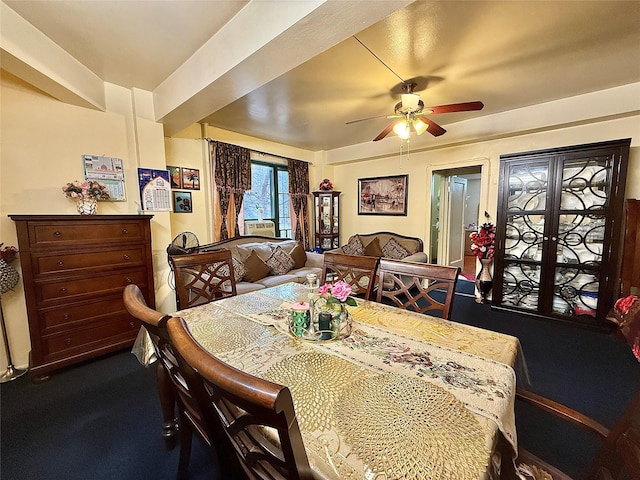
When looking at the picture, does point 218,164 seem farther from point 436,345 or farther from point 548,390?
point 548,390

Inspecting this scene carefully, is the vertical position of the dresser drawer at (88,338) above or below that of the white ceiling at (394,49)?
below

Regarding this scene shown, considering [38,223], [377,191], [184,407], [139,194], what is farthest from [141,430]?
[377,191]

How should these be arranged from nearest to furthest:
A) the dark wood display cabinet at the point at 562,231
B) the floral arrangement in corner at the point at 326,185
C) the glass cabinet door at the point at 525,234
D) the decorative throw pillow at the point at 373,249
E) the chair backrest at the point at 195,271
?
the chair backrest at the point at 195,271 < the dark wood display cabinet at the point at 562,231 < the glass cabinet door at the point at 525,234 < the decorative throw pillow at the point at 373,249 < the floral arrangement in corner at the point at 326,185

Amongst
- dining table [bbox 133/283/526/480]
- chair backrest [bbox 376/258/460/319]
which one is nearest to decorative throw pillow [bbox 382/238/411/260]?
chair backrest [bbox 376/258/460/319]

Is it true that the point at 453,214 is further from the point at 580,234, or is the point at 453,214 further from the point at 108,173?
the point at 108,173

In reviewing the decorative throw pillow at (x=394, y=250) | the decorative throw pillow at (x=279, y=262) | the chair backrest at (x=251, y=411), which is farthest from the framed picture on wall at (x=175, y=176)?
the decorative throw pillow at (x=394, y=250)

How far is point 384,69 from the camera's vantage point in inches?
91.0

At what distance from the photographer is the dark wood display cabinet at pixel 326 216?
5108 millimetres

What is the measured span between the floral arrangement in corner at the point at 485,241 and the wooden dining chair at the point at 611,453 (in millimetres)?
3318

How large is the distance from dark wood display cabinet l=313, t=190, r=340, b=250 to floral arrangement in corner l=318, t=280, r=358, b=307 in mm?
3866

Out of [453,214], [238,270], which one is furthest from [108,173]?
[453,214]

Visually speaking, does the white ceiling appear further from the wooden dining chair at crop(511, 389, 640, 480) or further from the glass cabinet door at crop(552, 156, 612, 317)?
the wooden dining chair at crop(511, 389, 640, 480)

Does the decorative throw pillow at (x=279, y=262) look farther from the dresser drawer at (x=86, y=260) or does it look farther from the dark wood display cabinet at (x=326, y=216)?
the dresser drawer at (x=86, y=260)

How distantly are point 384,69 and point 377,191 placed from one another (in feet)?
9.32
